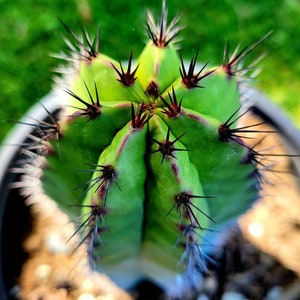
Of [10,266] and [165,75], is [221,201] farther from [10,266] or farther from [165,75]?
[10,266]

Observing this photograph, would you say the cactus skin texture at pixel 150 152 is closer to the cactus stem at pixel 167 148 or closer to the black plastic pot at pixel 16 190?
the cactus stem at pixel 167 148

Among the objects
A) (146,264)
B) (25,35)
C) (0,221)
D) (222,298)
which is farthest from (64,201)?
(25,35)

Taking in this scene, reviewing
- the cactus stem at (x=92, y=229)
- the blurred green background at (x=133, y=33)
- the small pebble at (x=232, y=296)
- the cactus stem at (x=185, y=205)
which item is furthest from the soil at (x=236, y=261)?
the blurred green background at (x=133, y=33)

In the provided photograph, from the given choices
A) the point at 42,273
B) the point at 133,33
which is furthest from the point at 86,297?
the point at 133,33

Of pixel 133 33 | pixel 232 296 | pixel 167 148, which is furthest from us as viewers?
pixel 133 33

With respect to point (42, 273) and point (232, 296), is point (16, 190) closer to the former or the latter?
point (42, 273)

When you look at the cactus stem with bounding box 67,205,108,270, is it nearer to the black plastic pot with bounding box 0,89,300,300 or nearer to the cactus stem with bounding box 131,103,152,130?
the cactus stem with bounding box 131,103,152,130
